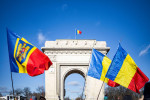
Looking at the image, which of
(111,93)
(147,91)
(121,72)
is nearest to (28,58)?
(121,72)

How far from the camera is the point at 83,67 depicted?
24.6 meters

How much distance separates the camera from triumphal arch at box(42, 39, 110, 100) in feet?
78.5

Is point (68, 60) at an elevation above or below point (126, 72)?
above

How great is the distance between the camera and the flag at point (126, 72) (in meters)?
7.82

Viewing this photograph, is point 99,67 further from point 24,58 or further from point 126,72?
point 24,58

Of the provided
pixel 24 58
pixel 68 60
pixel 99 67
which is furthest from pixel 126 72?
pixel 68 60

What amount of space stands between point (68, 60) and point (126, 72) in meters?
16.7

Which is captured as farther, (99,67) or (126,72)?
(99,67)

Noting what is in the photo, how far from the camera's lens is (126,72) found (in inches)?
322

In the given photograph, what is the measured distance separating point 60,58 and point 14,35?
16.6m

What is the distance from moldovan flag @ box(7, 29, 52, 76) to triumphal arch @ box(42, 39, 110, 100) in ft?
52.5

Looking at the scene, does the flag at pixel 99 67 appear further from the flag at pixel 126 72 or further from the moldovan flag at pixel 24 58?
the moldovan flag at pixel 24 58

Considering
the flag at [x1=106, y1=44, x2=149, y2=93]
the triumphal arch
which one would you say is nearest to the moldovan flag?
the flag at [x1=106, y1=44, x2=149, y2=93]

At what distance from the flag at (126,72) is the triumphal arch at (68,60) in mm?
15708
